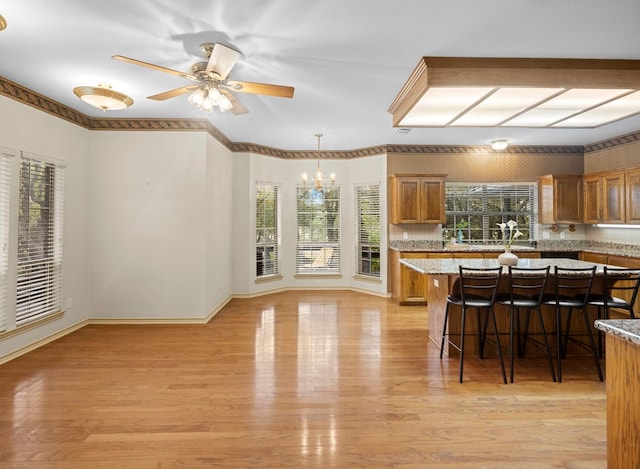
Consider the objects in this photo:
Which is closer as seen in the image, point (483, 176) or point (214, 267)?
point (214, 267)

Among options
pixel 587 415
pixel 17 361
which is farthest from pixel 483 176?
pixel 17 361

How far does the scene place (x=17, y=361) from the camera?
3.51 m

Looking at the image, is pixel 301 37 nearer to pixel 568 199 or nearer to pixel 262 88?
pixel 262 88

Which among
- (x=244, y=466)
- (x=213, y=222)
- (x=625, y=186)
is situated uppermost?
(x=625, y=186)

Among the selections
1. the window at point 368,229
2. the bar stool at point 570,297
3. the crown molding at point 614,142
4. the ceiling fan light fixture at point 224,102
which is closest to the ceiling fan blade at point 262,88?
the ceiling fan light fixture at point 224,102

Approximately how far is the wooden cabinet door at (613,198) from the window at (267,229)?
223 inches

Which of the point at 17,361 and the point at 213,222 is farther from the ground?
the point at 213,222

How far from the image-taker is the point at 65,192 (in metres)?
4.31

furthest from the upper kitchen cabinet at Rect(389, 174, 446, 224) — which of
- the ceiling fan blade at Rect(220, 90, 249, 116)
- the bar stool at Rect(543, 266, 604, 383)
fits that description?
the ceiling fan blade at Rect(220, 90, 249, 116)

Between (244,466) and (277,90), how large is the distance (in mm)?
2708

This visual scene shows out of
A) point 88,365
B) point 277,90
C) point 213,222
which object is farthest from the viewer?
point 213,222

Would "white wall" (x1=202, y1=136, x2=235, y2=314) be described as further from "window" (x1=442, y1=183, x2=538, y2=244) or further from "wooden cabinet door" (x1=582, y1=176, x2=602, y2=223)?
"wooden cabinet door" (x1=582, y1=176, x2=602, y2=223)

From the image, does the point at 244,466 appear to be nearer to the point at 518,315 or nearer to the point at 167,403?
the point at 167,403

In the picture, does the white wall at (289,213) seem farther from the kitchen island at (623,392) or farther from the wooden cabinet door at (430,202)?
the kitchen island at (623,392)
